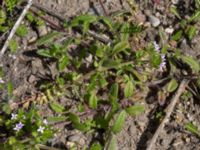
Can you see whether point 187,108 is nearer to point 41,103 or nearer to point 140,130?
point 140,130

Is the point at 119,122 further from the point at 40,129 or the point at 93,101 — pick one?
the point at 40,129

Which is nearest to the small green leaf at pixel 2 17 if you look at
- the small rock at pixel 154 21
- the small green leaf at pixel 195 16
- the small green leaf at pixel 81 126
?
the small green leaf at pixel 81 126

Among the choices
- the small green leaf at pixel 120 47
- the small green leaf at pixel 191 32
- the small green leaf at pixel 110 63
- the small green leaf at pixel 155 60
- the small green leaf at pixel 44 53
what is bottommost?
the small green leaf at pixel 155 60

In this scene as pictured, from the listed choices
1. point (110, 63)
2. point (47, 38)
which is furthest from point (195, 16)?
point (47, 38)

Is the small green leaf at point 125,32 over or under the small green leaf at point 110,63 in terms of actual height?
over

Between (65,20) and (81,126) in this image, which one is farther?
(65,20)

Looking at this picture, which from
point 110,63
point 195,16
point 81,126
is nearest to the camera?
point 81,126

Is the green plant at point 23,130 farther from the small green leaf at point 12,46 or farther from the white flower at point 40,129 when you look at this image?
the small green leaf at point 12,46

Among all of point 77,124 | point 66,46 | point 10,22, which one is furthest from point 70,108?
point 10,22
